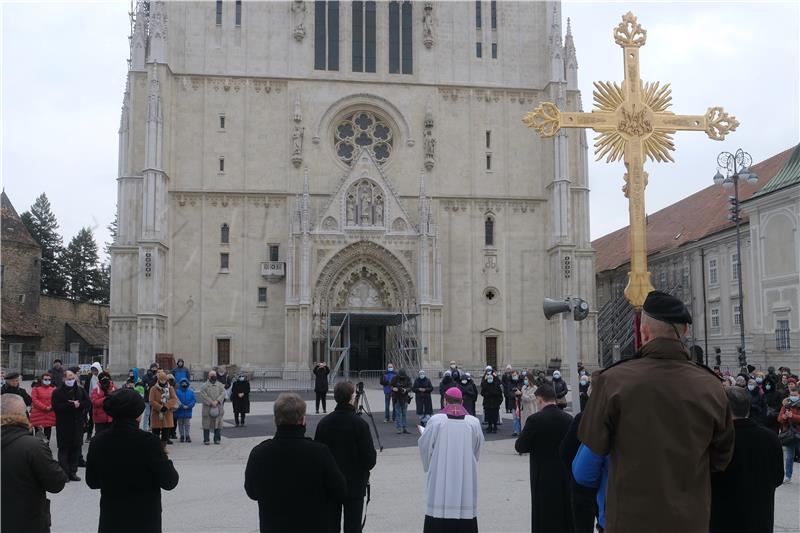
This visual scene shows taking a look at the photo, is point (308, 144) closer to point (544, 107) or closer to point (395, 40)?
point (395, 40)

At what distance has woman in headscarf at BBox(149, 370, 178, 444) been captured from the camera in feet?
51.4

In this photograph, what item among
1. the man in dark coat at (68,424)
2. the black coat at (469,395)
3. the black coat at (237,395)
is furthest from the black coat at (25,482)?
A: the black coat at (237,395)

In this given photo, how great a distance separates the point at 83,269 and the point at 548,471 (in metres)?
75.9

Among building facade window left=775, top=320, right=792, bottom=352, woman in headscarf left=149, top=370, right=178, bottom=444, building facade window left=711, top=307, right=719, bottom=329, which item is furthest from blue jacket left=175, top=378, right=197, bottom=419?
building facade window left=711, top=307, right=719, bottom=329

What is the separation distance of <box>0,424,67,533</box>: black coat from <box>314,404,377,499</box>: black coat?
2248mm

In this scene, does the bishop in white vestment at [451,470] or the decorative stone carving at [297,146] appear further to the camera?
the decorative stone carving at [297,146]

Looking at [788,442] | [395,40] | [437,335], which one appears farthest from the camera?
[395,40]

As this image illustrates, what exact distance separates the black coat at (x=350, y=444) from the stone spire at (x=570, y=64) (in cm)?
3692

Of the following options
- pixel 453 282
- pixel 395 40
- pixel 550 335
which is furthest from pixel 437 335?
pixel 395 40

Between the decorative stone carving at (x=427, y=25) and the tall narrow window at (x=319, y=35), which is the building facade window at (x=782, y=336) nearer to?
the decorative stone carving at (x=427, y=25)

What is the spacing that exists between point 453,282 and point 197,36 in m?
18.5

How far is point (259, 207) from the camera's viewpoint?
1533 inches

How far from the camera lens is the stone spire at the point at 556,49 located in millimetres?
39969

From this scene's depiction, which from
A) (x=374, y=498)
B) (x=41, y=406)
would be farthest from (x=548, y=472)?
(x=41, y=406)
